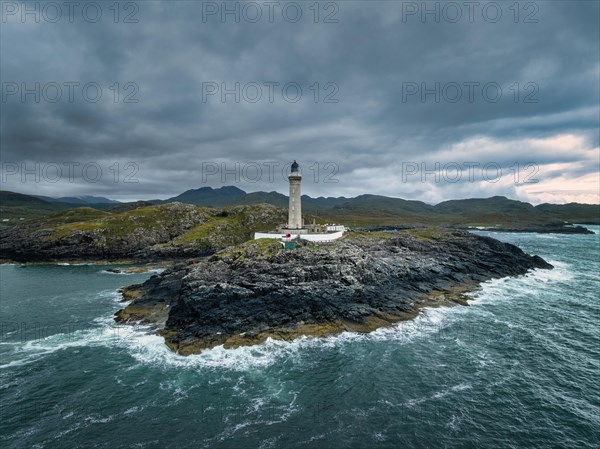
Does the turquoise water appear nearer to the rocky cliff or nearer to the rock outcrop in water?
the rock outcrop in water

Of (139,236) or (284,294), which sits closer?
(284,294)

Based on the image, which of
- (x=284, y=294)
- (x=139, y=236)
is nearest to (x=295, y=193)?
(x=284, y=294)

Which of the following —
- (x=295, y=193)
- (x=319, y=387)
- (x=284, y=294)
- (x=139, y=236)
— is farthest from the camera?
(x=139, y=236)

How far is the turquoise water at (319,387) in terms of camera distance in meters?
24.8

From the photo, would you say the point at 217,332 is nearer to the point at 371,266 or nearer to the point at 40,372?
the point at 40,372

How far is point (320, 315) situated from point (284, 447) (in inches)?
956

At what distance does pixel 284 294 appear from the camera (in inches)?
1911

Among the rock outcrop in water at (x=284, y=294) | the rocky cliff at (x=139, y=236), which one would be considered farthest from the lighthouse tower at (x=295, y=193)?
the rocky cliff at (x=139, y=236)

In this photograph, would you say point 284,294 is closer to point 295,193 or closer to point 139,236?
point 295,193

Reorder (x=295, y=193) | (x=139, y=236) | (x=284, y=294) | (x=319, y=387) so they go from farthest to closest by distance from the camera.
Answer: (x=139, y=236) → (x=295, y=193) → (x=284, y=294) → (x=319, y=387)

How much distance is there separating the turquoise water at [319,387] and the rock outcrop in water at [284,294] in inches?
129

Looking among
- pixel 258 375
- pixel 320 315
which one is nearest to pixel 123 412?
pixel 258 375

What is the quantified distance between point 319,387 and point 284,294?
1847cm

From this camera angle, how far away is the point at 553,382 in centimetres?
3212
